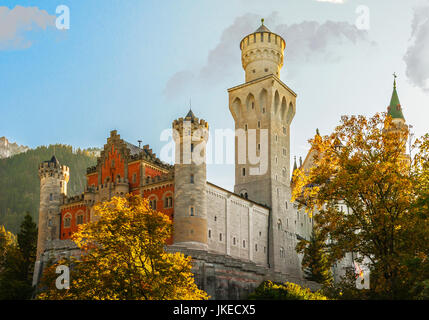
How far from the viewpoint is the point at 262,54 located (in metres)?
78.1

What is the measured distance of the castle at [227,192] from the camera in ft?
176

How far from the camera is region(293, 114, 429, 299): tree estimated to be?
27.0m

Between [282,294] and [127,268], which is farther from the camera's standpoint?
[282,294]

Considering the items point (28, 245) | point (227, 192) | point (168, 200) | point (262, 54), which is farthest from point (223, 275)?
point (262, 54)

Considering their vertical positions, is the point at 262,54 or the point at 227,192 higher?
the point at 262,54

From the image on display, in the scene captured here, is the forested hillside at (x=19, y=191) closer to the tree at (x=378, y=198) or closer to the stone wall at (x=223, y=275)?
the stone wall at (x=223, y=275)

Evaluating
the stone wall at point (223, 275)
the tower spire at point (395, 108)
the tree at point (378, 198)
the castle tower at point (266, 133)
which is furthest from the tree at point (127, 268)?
the tower spire at point (395, 108)

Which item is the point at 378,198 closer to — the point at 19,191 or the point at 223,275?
the point at 223,275

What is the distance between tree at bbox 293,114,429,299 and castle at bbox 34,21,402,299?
19.9 metres

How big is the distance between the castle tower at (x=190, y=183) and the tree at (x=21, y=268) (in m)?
18.0

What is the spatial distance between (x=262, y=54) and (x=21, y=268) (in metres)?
44.5

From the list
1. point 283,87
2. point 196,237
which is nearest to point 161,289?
point 196,237
